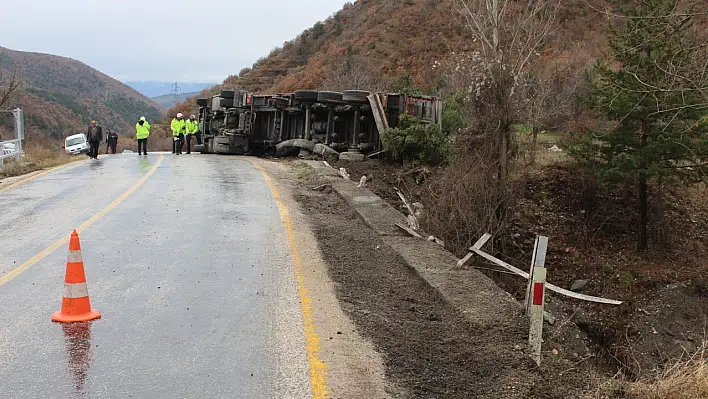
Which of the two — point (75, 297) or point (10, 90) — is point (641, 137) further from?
point (10, 90)

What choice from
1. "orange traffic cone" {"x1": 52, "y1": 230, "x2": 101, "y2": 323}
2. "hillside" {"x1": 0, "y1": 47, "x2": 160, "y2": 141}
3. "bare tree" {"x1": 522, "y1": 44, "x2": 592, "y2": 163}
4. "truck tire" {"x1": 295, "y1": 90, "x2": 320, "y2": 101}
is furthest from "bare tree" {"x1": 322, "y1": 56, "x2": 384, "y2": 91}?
"hillside" {"x1": 0, "y1": 47, "x2": 160, "y2": 141}

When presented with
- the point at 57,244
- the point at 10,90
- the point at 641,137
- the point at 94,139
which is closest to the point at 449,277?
the point at 57,244

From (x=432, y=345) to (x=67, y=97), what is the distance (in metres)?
130

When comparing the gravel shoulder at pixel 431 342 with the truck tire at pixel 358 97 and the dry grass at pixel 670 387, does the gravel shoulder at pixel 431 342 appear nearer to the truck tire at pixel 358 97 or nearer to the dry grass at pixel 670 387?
the dry grass at pixel 670 387

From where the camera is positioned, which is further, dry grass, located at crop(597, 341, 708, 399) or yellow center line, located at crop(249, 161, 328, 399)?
dry grass, located at crop(597, 341, 708, 399)

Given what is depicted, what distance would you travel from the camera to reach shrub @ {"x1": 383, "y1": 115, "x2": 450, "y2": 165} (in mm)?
20875

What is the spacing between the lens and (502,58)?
42.5 feet

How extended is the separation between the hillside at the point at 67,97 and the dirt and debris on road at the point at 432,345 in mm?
86479

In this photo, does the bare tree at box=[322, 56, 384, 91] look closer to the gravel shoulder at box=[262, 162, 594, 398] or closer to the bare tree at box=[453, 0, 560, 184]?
the bare tree at box=[453, 0, 560, 184]

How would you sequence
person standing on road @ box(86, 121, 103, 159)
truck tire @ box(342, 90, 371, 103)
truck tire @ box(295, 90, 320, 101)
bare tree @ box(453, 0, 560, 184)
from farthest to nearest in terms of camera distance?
person standing on road @ box(86, 121, 103, 159), truck tire @ box(295, 90, 320, 101), truck tire @ box(342, 90, 371, 103), bare tree @ box(453, 0, 560, 184)

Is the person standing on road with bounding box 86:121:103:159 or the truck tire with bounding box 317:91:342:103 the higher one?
the truck tire with bounding box 317:91:342:103

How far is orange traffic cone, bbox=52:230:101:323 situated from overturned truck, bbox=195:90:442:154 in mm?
17180

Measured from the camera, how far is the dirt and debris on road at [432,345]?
16.9ft

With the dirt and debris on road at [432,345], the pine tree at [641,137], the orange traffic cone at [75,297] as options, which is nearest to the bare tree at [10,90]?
the pine tree at [641,137]
